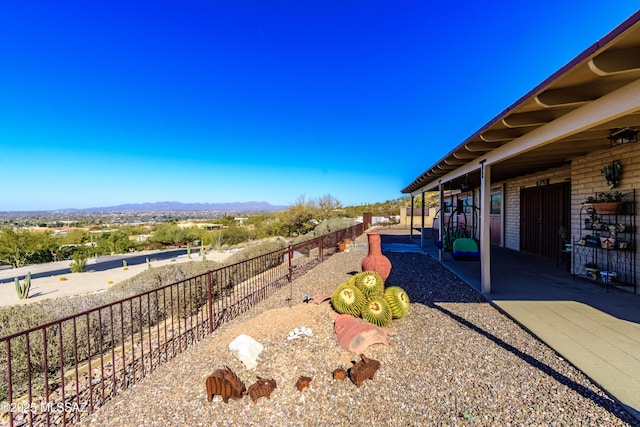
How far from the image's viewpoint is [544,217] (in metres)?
8.12

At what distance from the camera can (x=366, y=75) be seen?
587 inches

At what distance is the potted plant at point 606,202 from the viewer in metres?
4.85

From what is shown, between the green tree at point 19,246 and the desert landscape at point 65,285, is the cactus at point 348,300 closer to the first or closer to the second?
the desert landscape at point 65,285

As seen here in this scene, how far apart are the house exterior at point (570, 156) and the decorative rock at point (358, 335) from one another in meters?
2.82

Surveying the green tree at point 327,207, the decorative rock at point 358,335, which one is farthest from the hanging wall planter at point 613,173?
the green tree at point 327,207

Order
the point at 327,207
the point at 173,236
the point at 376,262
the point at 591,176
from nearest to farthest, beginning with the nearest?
the point at 376,262 → the point at 591,176 → the point at 327,207 → the point at 173,236

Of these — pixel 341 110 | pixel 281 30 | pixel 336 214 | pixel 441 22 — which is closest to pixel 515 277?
pixel 441 22

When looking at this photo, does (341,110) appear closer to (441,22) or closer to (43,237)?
(441,22)

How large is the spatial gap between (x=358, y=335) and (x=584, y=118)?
3209 mm

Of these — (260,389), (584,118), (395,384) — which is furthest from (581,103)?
(260,389)

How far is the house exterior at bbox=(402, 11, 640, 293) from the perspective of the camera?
232cm

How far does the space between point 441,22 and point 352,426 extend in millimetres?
12696

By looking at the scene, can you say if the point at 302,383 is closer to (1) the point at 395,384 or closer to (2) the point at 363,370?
(2) the point at 363,370

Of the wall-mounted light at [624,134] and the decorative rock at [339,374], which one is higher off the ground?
the wall-mounted light at [624,134]
